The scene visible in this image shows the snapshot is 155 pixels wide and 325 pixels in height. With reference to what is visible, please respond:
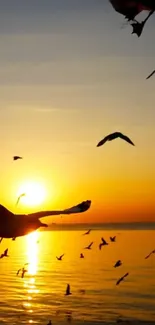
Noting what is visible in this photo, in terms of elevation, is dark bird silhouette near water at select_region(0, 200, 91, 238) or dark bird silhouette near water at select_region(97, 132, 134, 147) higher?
dark bird silhouette near water at select_region(97, 132, 134, 147)

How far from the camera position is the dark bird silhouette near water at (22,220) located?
2410 millimetres

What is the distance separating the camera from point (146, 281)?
2702 inches

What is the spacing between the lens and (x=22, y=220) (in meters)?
2.54

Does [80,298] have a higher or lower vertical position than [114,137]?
lower

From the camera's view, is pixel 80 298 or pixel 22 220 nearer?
pixel 22 220

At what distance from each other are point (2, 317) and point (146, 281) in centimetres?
2839

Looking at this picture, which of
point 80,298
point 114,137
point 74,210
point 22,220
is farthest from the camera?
point 80,298

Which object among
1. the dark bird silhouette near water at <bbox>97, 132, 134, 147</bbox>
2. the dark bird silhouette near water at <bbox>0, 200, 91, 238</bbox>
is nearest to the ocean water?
the dark bird silhouette near water at <bbox>97, 132, 134, 147</bbox>

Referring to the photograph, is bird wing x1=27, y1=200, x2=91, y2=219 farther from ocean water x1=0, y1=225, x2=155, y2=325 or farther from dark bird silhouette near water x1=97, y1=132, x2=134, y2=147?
ocean water x1=0, y1=225, x2=155, y2=325

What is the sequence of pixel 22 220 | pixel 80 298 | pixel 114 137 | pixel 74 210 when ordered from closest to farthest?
pixel 74 210 < pixel 22 220 < pixel 114 137 < pixel 80 298

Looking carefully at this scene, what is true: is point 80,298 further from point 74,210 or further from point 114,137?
point 74,210

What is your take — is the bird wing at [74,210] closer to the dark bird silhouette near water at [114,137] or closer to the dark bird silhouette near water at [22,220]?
the dark bird silhouette near water at [22,220]

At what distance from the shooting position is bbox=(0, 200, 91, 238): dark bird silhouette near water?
7.91 ft

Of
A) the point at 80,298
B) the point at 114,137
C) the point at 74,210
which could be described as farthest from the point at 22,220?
the point at 80,298
